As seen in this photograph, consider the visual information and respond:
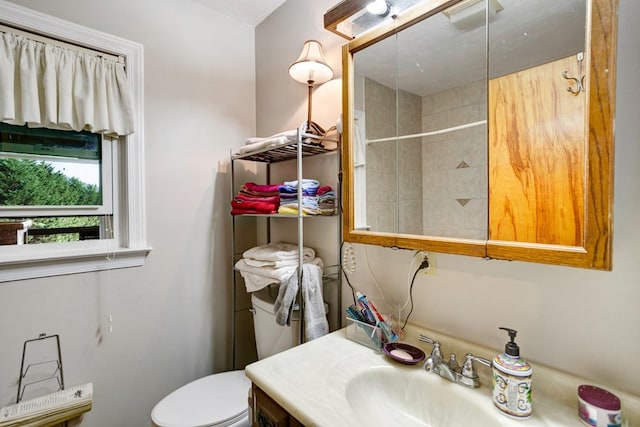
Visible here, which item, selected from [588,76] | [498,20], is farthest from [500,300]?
[498,20]

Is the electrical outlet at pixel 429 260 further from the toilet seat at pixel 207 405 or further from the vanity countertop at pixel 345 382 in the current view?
the toilet seat at pixel 207 405

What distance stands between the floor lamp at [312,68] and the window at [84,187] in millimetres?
803

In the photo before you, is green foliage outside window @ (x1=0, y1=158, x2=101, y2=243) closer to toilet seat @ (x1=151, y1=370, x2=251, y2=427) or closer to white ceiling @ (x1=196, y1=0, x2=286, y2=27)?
toilet seat @ (x1=151, y1=370, x2=251, y2=427)

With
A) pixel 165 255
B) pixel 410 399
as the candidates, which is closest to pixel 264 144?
pixel 165 255

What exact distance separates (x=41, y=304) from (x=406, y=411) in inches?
59.1

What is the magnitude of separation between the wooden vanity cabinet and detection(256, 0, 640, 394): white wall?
0.55m

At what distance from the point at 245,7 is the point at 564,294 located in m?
1.98

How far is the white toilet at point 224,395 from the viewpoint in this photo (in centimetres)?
117

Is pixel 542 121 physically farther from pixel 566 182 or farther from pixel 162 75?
pixel 162 75

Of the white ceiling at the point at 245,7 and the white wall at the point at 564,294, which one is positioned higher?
the white ceiling at the point at 245,7

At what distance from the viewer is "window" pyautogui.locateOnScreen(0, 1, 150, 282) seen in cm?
128

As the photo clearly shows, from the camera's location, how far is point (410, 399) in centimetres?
89

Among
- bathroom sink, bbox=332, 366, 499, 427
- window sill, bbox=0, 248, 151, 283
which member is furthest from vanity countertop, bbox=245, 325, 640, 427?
window sill, bbox=0, 248, 151, 283

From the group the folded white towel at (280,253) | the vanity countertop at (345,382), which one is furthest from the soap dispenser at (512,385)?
the folded white towel at (280,253)
